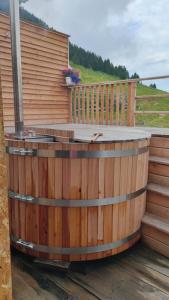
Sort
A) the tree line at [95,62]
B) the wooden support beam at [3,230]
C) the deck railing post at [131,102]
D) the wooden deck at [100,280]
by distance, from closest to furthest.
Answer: the wooden support beam at [3,230] < the wooden deck at [100,280] < the deck railing post at [131,102] < the tree line at [95,62]

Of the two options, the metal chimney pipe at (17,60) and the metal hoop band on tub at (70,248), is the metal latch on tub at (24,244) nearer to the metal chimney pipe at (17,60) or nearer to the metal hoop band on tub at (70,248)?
the metal hoop band on tub at (70,248)

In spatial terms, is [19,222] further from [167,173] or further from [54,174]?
[167,173]

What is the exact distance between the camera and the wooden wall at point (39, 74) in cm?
450

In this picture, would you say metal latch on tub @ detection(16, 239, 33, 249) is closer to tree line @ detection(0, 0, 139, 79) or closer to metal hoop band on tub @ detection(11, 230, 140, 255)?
metal hoop band on tub @ detection(11, 230, 140, 255)

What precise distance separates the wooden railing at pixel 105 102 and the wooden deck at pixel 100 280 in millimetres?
2915

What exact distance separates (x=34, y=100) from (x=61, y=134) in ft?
10.2

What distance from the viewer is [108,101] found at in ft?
16.2

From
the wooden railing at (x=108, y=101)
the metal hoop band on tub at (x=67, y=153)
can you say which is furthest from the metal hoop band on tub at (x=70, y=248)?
the wooden railing at (x=108, y=101)

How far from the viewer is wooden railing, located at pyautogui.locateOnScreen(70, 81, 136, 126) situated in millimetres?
4445

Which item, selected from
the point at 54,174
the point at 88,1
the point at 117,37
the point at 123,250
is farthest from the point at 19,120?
the point at 117,37

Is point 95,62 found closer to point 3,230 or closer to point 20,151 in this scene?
point 20,151

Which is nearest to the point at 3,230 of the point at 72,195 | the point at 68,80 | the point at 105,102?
the point at 72,195

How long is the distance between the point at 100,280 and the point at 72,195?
2.46ft

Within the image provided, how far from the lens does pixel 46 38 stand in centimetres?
528
